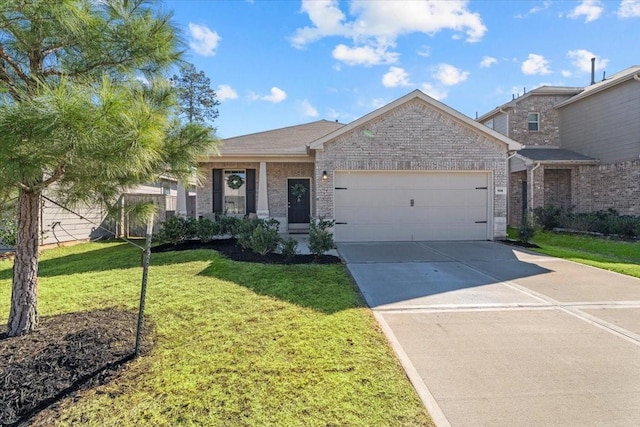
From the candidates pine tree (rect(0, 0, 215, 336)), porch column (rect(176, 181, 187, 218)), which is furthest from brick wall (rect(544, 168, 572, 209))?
pine tree (rect(0, 0, 215, 336))

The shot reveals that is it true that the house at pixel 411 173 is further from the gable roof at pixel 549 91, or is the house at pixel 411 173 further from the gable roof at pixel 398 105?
the gable roof at pixel 549 91

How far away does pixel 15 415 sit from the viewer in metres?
2.52

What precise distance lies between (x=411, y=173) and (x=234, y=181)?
639 centimetres

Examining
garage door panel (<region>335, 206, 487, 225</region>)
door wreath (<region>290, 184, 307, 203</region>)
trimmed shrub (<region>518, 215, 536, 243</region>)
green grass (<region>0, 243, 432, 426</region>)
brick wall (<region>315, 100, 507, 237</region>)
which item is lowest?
green grass (<region>0, 243, 432, 426</region>)

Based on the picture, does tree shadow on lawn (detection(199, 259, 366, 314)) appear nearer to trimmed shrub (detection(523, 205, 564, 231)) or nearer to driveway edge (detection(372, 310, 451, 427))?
driveway edge (detection(372, 310, 451, 427))

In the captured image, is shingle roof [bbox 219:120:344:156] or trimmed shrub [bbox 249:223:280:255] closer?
trimmed shrub [bbox 249:223:280:255]

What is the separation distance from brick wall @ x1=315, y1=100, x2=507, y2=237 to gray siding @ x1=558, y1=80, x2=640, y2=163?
737 centimetres

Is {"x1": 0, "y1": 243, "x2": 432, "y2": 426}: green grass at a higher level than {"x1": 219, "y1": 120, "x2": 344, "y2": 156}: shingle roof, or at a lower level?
lower

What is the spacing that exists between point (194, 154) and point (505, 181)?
10.5 metres

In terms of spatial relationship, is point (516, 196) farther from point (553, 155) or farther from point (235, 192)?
point (235, 192)

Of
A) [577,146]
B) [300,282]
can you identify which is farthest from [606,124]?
[300,282]

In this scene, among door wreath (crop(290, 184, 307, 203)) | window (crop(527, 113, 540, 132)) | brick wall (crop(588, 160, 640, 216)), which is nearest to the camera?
door wreath (crop(290, 184, 307, 203))

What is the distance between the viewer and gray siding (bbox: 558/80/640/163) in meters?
13.8

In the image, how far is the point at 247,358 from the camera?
3.39m
